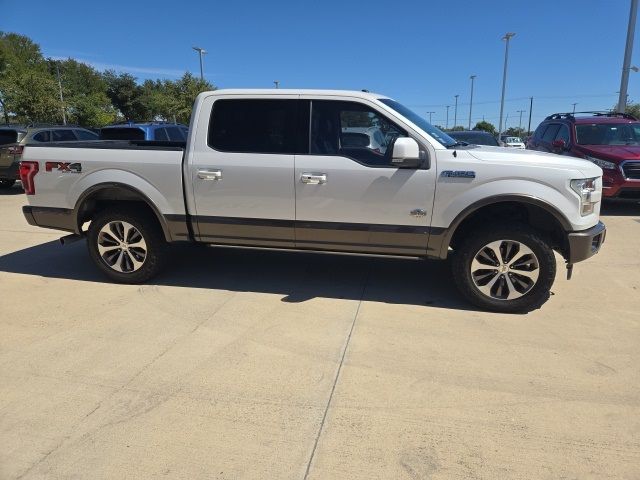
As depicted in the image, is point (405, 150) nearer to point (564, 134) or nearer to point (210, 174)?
point (210, 174)

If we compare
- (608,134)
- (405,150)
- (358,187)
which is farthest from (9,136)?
(608,134)

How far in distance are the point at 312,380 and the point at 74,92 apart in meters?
60.0

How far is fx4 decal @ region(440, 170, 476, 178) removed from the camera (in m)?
4.11

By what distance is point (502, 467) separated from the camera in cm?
239

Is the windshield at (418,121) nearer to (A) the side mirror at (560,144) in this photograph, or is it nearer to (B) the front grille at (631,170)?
(B) the front grille at (631,170)

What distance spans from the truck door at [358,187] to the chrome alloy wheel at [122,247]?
1776mm

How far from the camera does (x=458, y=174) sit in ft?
13.6

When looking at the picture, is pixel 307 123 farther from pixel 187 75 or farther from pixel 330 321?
pixel 187 75

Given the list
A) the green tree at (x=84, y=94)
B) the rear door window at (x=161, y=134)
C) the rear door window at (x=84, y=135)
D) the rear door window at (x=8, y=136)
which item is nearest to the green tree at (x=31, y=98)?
the green tree at (x=84, y=94)

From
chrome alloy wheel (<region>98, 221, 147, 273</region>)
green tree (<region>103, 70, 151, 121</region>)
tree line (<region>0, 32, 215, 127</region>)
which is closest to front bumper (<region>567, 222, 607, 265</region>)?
chrome alloy wheel (<region>98, 221, 147, 273</region>)

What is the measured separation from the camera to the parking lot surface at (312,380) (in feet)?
8.05

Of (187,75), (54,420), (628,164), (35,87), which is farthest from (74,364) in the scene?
(187,75)

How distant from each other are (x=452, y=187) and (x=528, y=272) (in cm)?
103

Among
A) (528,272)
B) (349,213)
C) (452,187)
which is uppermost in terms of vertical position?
(452,187)
